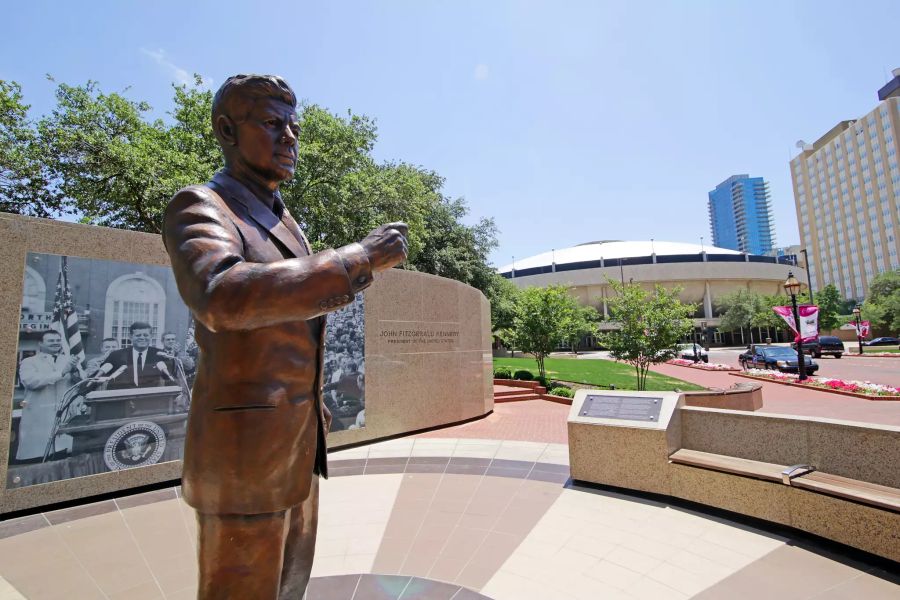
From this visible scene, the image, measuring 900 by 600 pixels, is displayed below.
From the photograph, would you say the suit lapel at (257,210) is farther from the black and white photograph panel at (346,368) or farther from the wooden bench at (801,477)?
the black and white photograph panel at (346,368)

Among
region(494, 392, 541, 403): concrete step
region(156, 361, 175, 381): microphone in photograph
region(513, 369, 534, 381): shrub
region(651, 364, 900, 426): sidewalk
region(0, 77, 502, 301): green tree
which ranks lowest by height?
region(651, 364, 900, 426): sidewalk

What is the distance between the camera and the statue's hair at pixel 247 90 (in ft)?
5.84


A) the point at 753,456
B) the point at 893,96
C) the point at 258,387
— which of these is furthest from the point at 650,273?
the point at 258,387

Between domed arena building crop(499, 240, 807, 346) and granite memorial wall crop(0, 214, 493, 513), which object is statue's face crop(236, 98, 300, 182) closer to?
granite memorial wall crop(0, 214, 493, 513)

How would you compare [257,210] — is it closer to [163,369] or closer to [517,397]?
[163,369]

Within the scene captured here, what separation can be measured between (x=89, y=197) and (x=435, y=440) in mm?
13357

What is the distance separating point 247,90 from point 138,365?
5777mm

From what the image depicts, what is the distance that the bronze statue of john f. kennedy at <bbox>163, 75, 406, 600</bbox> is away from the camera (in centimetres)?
137

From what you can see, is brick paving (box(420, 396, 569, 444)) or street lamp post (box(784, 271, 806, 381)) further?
street lamp post (box(784, 271, 806, 381))

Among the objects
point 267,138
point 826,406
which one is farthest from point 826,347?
point 267,138

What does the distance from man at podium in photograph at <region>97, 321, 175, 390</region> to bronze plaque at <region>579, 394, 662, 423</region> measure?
6006 millimetres

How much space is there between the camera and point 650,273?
63156 mm

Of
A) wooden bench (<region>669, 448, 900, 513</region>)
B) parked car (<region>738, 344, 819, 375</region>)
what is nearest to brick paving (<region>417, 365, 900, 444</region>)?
wooden bench (<region>669, 448, 900, 513</region>)

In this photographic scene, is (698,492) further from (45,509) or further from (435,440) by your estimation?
(45,509)
